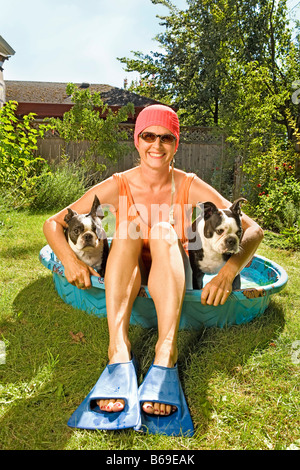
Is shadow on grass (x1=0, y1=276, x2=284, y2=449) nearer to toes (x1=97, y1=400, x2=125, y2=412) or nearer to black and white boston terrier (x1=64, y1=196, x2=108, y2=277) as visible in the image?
toes (x1=97, y1=400, x2=125, y2=412)

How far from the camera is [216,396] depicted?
192 centimetres

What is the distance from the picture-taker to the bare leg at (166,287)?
1919 mm

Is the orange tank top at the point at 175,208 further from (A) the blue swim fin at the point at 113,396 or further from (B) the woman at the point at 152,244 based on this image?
(A) the blue swim fin at the point at 113,396

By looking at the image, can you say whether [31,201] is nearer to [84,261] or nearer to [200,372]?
[84,261]

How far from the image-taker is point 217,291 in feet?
7.31

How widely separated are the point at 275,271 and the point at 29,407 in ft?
7.09

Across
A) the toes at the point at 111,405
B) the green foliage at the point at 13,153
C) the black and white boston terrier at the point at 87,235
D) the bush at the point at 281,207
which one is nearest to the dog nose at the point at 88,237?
the black and white boston terrier at the point at 87,235

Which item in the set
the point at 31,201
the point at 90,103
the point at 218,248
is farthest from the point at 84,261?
the point at 90,103

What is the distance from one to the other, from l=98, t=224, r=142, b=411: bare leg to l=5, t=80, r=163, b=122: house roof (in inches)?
485

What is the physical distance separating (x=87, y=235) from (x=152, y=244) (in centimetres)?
51

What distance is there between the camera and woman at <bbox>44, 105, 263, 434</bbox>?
6.48 feet

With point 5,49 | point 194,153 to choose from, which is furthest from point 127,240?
point 194,153

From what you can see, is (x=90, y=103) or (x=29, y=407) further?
(x=90, y=103)

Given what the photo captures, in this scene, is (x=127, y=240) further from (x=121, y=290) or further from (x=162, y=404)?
(x=162, y=404)
